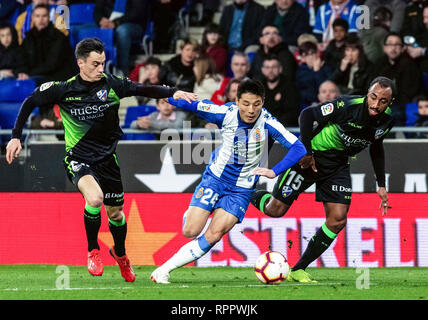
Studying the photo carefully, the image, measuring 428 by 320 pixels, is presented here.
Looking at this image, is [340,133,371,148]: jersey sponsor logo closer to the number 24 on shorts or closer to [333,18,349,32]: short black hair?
the number 24 on shorts

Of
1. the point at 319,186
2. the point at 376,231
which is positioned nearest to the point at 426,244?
the point at 376,231

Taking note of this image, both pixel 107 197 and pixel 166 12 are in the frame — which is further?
pixel 166 12

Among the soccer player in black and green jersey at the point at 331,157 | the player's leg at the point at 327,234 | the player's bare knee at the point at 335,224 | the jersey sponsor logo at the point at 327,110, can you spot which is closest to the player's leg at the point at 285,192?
the soccer player in black and green jersey at the point at 331,157

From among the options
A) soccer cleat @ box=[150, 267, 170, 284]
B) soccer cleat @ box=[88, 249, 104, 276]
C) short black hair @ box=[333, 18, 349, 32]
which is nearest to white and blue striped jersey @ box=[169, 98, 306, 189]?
soccer cleat @ box=[150, 267, 170, 284]

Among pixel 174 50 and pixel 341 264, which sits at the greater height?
pixel 174 50

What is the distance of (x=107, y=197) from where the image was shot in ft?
28.9

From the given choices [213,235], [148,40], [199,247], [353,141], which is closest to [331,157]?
[353,141]

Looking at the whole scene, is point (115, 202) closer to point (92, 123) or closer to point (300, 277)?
point (92, 123)

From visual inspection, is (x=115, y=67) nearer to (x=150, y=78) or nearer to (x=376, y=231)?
(x=150, y=78)

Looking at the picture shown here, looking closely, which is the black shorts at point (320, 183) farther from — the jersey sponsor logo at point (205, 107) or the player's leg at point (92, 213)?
the player's leg at point (92, 213)

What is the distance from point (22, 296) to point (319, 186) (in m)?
3.35

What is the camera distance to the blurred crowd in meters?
13.0

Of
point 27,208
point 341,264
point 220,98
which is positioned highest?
point 220,98

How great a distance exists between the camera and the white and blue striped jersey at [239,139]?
8328 mm
